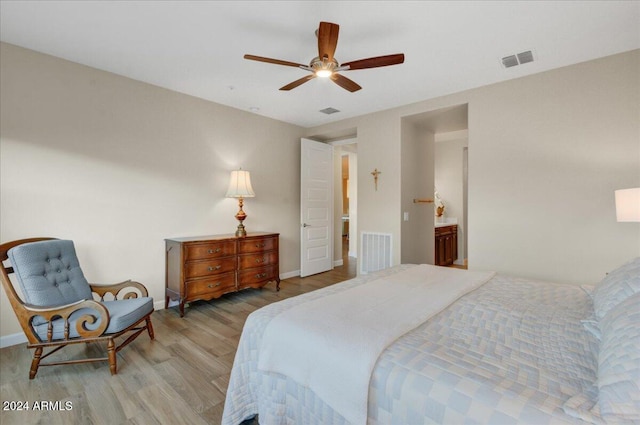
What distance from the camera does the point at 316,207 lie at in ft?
17.3

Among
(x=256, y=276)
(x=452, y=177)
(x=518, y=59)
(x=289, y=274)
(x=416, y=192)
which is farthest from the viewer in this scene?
(x=452, y=177)

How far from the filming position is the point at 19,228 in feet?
8.76

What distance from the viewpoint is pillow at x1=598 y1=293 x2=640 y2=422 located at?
80 centimetres

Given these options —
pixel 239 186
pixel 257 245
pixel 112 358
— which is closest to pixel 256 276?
pixel 257 245

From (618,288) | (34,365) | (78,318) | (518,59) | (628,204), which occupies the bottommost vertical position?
(34,365)

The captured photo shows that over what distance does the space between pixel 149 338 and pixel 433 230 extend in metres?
4.47

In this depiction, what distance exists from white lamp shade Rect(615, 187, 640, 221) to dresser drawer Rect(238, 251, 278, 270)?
3.69m

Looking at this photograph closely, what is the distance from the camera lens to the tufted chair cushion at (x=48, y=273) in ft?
7.18

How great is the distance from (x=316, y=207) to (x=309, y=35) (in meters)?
3.13

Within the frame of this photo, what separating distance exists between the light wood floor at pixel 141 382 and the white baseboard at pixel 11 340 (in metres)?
0.07

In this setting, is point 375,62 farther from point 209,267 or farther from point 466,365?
point 209,267

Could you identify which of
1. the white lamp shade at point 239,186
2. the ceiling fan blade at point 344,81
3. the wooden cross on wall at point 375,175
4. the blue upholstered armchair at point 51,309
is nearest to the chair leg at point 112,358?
the blue upholstered armchair at point 51,309

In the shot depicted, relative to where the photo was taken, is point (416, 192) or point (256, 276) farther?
point (416, 192)

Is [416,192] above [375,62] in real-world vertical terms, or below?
Result: below
